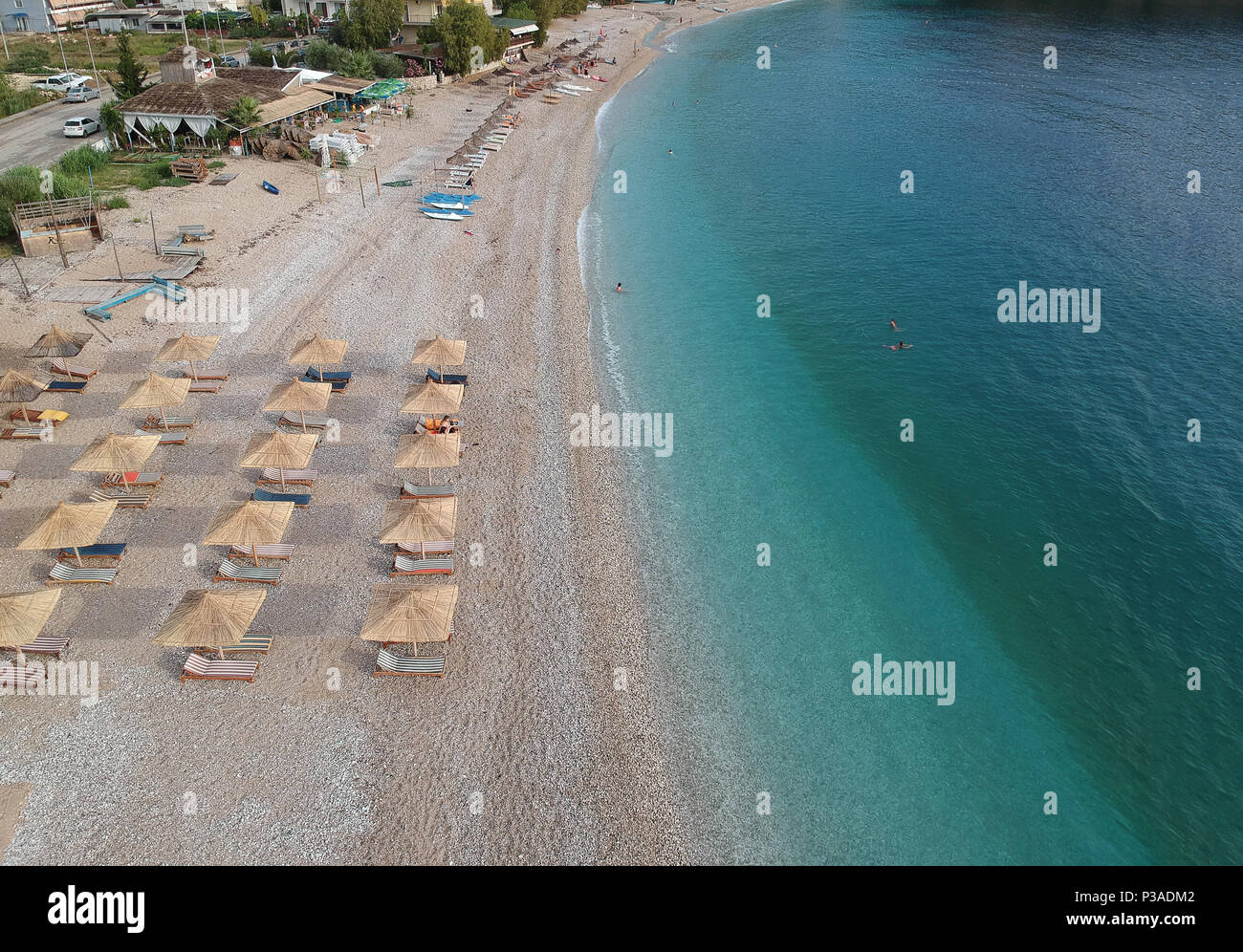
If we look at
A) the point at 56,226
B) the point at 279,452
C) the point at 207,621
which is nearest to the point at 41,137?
the point at 56,226

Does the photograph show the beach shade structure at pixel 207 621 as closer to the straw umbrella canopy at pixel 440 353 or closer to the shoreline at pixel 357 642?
the shoreline at pixel 357 642

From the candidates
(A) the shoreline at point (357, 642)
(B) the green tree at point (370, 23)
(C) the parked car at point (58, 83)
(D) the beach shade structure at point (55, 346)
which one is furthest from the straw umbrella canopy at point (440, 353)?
(B) the green tree at point (370, 23)

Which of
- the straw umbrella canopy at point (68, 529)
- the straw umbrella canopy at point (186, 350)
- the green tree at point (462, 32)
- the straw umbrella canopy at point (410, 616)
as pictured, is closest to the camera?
the straw umbrella canopy at point (410, 616)

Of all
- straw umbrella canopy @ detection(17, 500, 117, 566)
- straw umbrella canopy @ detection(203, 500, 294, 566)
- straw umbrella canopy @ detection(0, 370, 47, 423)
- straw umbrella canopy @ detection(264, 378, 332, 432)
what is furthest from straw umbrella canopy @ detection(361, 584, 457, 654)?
straw umbrella canopy @ detection(0, 370, 47, 423)

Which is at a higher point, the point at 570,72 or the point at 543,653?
the point at 570,72

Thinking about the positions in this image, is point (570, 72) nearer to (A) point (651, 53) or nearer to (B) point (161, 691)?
(A) point (651, 53)

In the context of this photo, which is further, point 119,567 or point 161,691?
point 119,567

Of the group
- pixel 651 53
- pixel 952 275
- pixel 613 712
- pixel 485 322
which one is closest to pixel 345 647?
pixel 613 712
